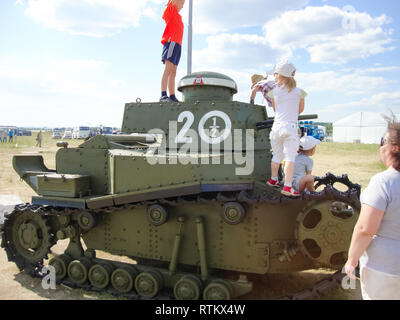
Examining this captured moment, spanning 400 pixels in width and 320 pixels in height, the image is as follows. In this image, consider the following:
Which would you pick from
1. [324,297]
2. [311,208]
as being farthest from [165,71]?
[324,297]

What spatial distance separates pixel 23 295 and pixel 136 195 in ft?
9.11

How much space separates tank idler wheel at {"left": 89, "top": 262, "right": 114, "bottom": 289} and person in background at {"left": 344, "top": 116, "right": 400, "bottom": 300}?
4.35 m

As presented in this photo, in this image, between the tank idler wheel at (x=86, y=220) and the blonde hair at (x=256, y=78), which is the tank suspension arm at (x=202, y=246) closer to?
the tank idler wheel at (x=86, y=220)

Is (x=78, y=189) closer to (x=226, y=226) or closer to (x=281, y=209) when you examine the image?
(x=226, y=226)

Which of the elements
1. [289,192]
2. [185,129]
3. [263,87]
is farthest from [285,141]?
[185,129]

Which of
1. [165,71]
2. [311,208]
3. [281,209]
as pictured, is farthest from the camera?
[165,71]

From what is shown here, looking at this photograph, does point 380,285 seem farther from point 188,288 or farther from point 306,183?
point 188,288

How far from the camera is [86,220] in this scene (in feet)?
20.9

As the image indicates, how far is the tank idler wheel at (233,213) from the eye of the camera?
5238 millimetres

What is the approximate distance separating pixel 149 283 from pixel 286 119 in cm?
348

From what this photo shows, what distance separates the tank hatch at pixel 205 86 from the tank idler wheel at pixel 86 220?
284cm

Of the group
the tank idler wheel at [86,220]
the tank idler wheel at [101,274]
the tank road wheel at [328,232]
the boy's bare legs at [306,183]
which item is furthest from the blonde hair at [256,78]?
the tank idler wheel at [101,274]

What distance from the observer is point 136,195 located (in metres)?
5.78

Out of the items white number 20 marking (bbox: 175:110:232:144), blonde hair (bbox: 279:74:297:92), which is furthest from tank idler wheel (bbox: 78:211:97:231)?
blonde hair (bbox: 279:74:297:92)
